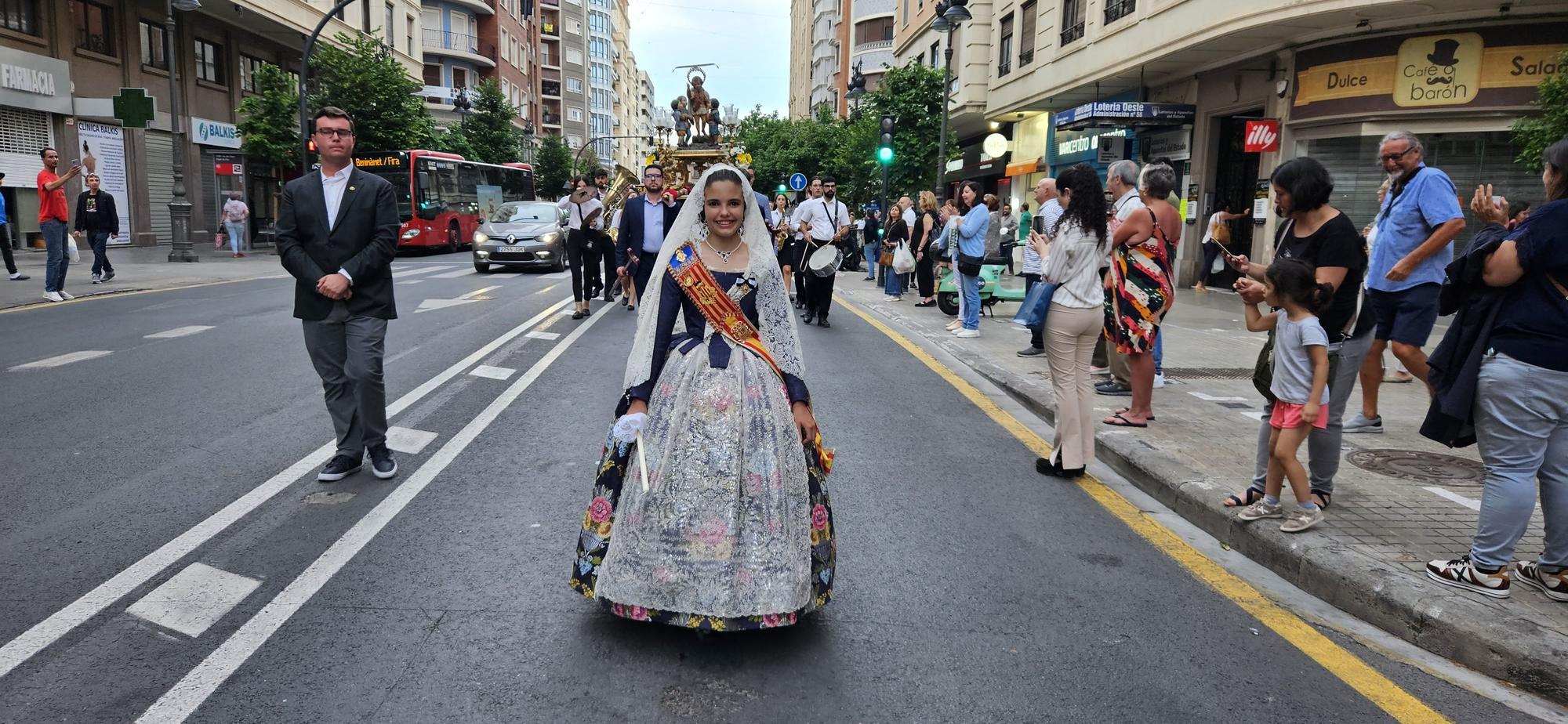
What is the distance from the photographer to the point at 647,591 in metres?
3.29

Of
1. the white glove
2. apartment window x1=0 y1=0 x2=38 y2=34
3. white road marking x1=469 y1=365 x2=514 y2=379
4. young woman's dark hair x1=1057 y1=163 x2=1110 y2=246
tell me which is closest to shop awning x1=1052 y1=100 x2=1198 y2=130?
white road marking x1=469 y1=365 x2=514 y2=379

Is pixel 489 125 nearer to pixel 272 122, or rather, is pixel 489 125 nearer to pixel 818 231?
pixel 272 122

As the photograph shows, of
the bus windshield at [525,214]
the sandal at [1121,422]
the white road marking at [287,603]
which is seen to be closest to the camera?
the white road marking at [287,603]

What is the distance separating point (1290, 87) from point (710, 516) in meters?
16.5

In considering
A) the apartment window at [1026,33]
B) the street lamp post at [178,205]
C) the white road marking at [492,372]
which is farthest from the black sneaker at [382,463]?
the apartment window at [1026,33]

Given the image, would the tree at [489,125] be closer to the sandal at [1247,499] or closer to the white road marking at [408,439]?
the white road marking at [408,439]

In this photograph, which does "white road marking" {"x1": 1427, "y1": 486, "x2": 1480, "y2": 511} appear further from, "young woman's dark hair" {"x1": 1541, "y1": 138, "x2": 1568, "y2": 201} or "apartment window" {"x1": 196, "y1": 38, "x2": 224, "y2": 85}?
"apartment window" {"x1": 196, "y1": 38, "x2": 224, "y2": 85}

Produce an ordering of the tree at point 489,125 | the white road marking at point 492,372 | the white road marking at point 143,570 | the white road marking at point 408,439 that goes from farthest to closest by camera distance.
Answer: the tree at point 489,125 < the white road marking at point 492,372 < the white road marking at point 408,439 < the white road marking at point 143,570

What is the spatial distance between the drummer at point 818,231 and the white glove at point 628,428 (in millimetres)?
9430

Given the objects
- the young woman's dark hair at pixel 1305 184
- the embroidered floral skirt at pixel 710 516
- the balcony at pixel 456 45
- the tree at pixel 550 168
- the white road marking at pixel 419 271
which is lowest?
the white road marking at pixel 419 271

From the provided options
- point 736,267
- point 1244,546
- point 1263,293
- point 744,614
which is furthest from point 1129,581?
point 736,267

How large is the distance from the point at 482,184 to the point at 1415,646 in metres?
34.6

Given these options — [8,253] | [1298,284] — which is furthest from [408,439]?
[8,253]

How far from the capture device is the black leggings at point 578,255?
43.8 ft
